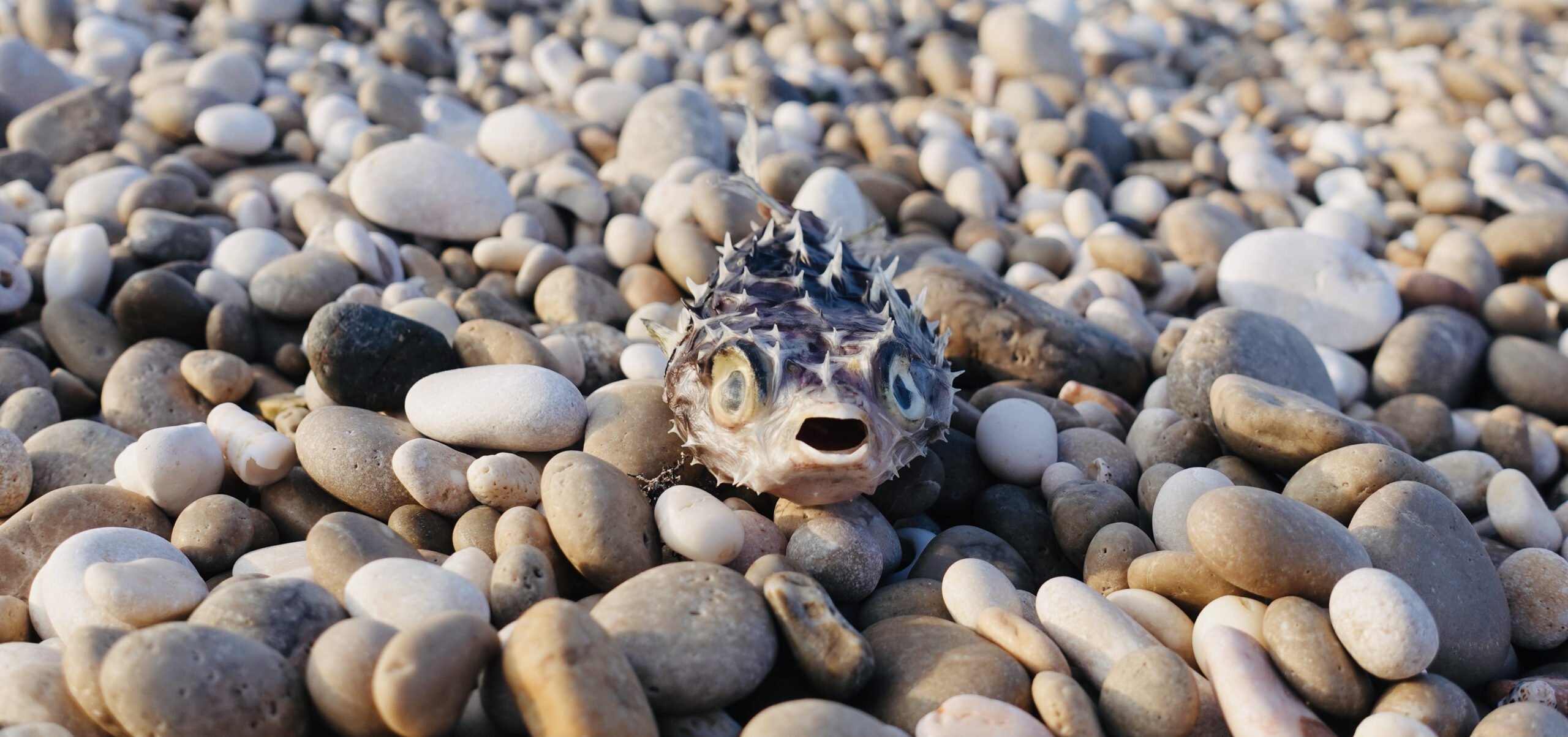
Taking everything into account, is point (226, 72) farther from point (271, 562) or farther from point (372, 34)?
point (271, 562)

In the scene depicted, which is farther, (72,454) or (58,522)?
(72,454)

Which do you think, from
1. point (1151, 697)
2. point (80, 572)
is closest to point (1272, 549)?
point (1151, 697)

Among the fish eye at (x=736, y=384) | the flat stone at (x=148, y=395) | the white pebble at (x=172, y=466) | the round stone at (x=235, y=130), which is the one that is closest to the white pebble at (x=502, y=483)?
the fish eye at (x=736, y=384)

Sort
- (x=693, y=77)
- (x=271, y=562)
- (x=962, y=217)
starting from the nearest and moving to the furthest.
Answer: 1. (x=271, y=562)
2. (x=962, y=217)
3. (x=693, y=77)

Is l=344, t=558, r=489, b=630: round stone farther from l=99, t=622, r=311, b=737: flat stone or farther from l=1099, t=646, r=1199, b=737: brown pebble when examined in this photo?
l=1099, t=646, r=1199, b=737: brown pebble

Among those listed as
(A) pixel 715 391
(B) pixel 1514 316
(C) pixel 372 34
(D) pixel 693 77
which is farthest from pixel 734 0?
(A) pixel 715 391

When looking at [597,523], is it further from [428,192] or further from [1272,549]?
[428,192]
